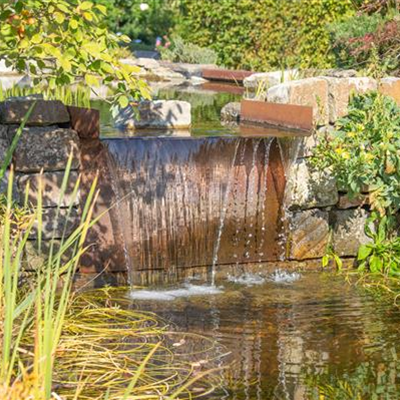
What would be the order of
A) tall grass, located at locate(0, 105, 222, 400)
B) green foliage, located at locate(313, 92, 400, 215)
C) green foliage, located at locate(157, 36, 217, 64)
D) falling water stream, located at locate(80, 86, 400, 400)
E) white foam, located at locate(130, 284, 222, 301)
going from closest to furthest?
tall grass, located at locate(0, 105, 222, 400)
falling water stream, located at locate(80, 86, 400, 400)
white foam, located at locate(130, 284, 222, 301)
green foliage, located at locate(313, 92, 400, 215)
green foliage, located at locate(157, 36, 217, 64)

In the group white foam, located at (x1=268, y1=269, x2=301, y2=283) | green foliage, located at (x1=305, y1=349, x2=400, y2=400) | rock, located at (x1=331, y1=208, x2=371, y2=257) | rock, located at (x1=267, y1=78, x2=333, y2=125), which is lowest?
green foliage, located at (x1=305, y1=349, x2=400, y2=400)

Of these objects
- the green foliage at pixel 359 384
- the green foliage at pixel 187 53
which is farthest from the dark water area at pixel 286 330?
the green foliage at pixel 187 53

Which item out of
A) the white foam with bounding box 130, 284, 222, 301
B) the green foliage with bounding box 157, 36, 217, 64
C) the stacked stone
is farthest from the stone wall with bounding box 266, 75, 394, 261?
the green foliage with bounding box 157, 36, 217, 64

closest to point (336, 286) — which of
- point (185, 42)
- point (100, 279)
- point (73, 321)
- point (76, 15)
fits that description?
point (100, 279)

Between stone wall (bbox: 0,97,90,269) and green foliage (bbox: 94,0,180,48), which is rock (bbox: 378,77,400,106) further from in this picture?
green foliage (bbox: 94,0,180,48)

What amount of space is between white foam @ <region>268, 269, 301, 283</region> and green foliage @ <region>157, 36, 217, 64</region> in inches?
408

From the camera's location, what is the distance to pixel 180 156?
8.16 m

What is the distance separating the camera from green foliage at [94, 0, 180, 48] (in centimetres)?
2284

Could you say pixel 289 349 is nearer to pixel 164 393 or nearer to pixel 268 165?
pixel 164 393

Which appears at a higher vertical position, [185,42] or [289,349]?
[185,42]

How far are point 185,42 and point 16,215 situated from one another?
13.3m

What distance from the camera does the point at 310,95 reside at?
8.70 metres

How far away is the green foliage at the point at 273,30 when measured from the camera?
16430mm

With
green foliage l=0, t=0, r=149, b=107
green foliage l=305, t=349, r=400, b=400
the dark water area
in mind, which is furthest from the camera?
green foliage l=0, t=0, r=149, b=107
